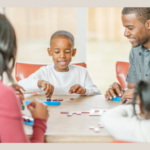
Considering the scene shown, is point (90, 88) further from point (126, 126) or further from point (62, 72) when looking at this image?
point (126, 126)

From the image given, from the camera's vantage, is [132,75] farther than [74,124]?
Yes

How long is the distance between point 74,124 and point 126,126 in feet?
0.98

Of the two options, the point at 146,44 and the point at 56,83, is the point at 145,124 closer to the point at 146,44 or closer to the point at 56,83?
the point at 146,44

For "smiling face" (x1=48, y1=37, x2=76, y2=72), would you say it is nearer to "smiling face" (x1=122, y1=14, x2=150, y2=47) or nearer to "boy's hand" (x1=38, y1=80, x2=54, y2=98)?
"boy's hand" (x1=38, y1=80, x2=54, y2=98)

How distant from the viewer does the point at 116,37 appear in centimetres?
396

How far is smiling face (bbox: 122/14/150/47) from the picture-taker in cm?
162

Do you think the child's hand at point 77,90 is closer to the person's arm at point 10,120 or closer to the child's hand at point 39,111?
the child's hand at point 39,111

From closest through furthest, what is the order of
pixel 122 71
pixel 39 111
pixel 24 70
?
pixel 39 111 → pixel 24 70 → pixel 122 71

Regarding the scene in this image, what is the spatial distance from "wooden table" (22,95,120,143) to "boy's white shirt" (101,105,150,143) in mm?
73

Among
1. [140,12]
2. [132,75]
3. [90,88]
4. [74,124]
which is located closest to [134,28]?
[140,12]

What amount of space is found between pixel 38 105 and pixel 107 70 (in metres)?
3.62

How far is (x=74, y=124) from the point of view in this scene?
1097mm

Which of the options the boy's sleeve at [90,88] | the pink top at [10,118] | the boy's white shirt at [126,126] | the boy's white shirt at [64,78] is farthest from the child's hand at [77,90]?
the pink top at [10,118]

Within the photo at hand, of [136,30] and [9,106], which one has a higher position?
[136,30]
